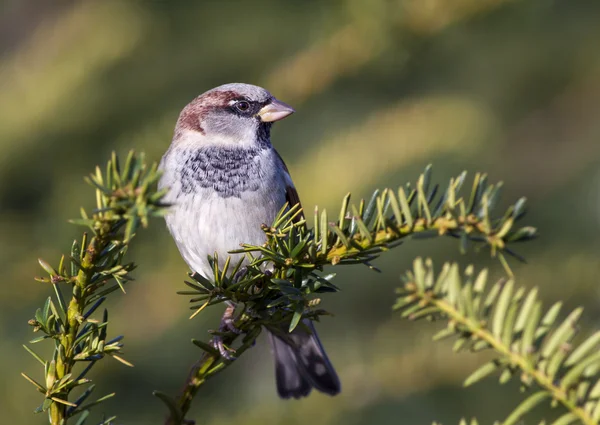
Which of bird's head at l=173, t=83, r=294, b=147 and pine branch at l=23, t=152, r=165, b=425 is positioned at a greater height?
bird's head at l=173, t=83, r=294, b=147

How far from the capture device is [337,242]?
1.23m

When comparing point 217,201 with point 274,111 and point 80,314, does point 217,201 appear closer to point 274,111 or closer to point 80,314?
point 274,111

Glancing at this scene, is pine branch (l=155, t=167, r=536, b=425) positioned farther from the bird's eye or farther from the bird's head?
the bird's eye

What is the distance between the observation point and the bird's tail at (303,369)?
2389mm

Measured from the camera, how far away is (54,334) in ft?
3.51

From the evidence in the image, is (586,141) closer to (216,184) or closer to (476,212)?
(216,184)

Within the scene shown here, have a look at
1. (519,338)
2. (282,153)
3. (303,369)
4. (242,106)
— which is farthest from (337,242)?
Result: (282,153)

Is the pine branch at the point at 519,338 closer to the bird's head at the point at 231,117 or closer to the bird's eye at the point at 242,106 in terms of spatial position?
the bird's head at the point at 231,117

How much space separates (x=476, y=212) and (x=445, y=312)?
6.7 inches

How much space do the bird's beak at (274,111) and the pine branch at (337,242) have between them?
1.18 metres

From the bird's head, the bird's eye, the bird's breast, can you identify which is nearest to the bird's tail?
the bird's breast

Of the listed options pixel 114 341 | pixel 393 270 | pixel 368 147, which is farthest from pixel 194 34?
pixel 114 341

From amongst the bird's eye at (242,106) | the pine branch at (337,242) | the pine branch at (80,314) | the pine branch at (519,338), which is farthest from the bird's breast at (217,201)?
the pine branch at (519,338)

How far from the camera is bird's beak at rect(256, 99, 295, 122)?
8.21 feet
